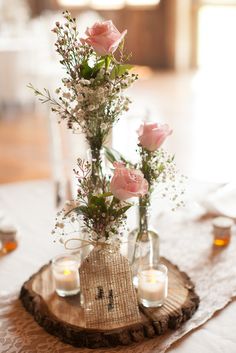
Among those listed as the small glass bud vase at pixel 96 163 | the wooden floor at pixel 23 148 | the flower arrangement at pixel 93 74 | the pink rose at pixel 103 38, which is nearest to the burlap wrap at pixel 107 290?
the small glass bud vase at pixel 96 163

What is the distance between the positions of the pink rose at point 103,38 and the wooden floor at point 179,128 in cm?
125

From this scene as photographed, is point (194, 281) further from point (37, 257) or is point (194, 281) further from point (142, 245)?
point (37, 257)

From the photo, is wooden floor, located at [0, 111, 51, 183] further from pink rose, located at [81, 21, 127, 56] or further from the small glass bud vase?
pink rose, located at [81, 21, 127, 56]

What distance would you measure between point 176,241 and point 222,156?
2.64 meters

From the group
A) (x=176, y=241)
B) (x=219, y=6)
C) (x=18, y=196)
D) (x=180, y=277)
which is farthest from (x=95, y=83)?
(x=219, y=6)

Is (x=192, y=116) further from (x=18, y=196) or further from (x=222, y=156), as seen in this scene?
(x=18, y=196)

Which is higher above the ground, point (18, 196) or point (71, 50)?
point (71, 50)

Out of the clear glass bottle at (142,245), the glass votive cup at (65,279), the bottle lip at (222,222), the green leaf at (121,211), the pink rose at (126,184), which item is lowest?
the glass votive cup at (65,279)

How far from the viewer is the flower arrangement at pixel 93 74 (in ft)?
3.89

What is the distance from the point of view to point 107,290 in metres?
1.31

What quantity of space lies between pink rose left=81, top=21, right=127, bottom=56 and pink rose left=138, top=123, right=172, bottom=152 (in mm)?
217

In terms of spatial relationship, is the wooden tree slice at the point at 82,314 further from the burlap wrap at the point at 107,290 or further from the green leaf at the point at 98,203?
the green leaf at the point at 98,203

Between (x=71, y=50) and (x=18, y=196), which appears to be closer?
(x=71, y=50)

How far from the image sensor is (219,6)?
7.36 m
